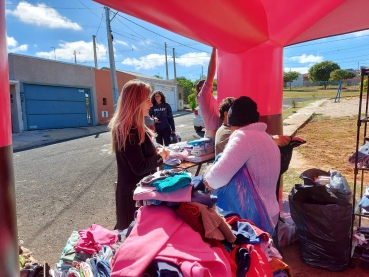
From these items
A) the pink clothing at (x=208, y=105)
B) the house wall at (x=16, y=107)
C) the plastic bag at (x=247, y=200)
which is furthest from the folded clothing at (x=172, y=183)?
the house wall at (x=16, y=107)

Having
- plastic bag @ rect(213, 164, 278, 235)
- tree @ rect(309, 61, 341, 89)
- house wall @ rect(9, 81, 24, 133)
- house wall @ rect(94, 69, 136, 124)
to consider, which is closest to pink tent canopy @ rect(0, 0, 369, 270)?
plastic bag @ rect(213, 164, 278, 235)

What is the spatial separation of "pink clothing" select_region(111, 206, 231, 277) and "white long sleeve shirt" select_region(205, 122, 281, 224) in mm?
625

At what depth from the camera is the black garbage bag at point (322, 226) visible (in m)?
2.33

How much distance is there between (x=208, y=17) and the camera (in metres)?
2.17

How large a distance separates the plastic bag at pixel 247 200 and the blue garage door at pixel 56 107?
1412 cm

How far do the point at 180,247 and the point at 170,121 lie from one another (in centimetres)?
566

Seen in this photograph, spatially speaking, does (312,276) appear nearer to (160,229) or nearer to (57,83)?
(160,229)

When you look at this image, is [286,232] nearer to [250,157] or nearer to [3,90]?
[250,157]

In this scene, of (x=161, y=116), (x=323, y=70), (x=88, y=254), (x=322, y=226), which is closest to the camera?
(x=88, y=254)

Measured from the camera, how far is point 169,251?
111 centimetres

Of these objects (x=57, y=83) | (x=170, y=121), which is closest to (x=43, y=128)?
(x=57, y=83)

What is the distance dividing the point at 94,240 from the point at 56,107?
1507cm

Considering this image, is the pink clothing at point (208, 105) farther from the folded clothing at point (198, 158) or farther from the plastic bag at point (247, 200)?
the plastic bag at point (247, 200)

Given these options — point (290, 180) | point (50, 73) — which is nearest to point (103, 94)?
point (50, 73)
